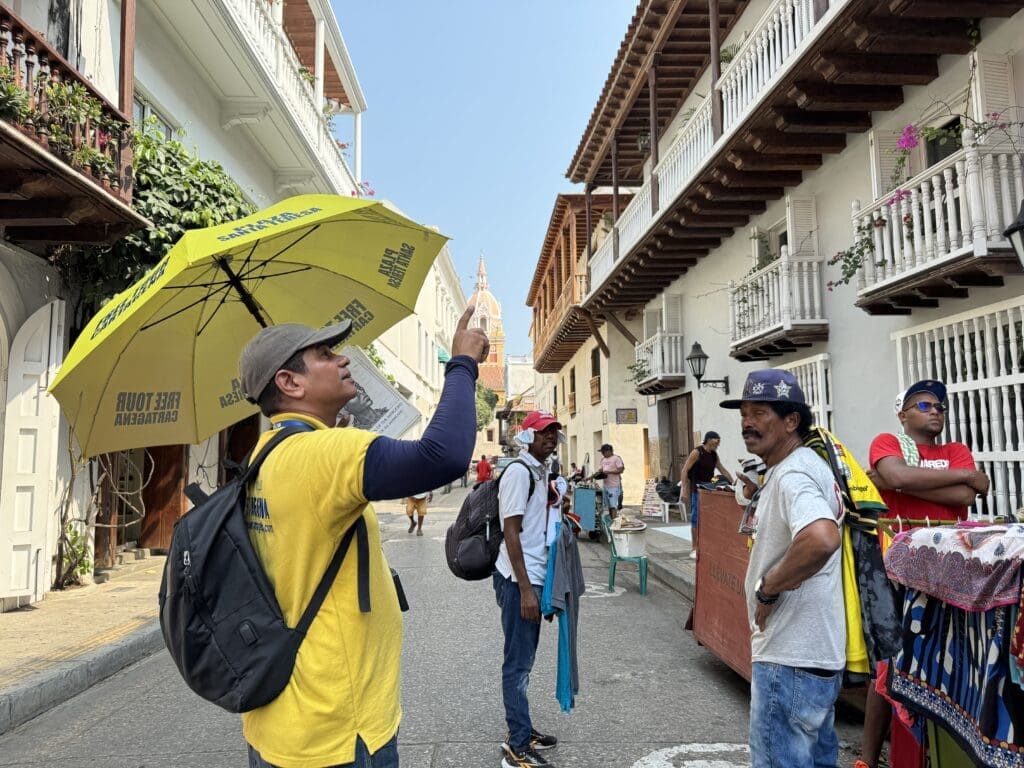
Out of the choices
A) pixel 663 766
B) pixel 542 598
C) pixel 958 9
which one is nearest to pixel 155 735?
pixel 542 598

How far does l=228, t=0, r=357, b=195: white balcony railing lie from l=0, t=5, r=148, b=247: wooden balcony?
3694mm

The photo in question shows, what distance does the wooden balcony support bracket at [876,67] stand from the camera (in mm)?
7184

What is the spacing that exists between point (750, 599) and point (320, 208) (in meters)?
1.96

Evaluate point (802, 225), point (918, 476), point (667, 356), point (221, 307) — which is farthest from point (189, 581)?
point (667, 356)

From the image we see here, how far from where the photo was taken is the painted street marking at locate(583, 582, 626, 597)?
812cm

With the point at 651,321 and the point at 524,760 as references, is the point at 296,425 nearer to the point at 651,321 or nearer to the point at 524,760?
the point at 524,760

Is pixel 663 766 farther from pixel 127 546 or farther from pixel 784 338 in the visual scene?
pixel 127 546

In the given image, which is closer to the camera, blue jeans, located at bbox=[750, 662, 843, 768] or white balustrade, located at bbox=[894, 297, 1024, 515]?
blue jeans, located at bbox=[750, 662, 843, 768]

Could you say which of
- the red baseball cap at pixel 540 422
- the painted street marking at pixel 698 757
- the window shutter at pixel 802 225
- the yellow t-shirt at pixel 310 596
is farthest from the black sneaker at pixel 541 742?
the window shutter at pixel 802 225

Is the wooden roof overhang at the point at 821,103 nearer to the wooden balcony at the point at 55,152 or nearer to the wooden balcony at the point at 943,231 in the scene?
the wooden balcony at the point at 943,231

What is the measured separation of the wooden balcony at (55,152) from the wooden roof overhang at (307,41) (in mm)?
7903

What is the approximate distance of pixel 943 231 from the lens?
6.35m

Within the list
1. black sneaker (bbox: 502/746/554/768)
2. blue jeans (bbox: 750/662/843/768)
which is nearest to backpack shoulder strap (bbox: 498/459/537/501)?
black sneaker (bbox: 502/746/554/768)

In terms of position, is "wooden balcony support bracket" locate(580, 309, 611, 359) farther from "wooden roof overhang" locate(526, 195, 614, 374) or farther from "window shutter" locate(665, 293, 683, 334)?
"window shutter" locate(665, 293, 683, 334)
